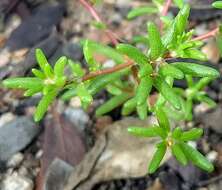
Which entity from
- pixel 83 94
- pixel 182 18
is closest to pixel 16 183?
pixel 83 94

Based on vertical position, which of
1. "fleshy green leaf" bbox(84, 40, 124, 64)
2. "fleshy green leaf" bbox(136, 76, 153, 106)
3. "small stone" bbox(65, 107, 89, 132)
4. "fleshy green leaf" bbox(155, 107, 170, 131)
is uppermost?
"fleshy green leaf" bbox(136, 76, 153, 106)

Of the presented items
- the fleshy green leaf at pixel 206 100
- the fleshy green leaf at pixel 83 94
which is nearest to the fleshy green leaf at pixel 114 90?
the fleshy green leaf at pixel 206 100

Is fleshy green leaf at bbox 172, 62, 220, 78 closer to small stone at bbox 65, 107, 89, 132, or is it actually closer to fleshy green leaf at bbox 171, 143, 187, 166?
fleshy green leaf at bbox 171, 143, 187, 166

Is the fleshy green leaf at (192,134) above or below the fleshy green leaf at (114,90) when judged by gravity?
above

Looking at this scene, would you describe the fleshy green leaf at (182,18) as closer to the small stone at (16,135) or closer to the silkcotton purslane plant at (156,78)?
the silkcotton purslane plant at (156,78)

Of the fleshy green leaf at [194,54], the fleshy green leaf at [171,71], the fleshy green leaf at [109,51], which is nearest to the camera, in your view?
the fleshy green leaf at [171,71]

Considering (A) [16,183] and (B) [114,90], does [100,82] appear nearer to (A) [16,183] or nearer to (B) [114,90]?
(B) [114,90]

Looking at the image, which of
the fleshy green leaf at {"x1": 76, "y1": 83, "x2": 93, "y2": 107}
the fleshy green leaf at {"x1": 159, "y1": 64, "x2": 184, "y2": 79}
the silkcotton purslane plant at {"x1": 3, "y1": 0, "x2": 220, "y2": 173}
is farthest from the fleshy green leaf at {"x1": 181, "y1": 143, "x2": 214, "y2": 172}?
the fleshy green leaf at {"x1": 76, "y1": 83, "x2": 93, "y2": 107}
